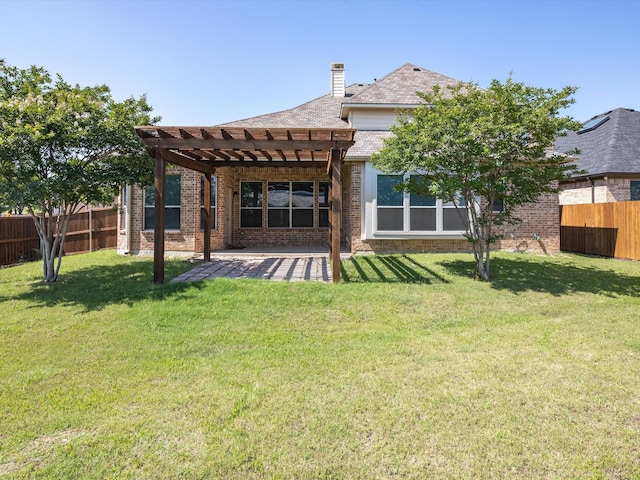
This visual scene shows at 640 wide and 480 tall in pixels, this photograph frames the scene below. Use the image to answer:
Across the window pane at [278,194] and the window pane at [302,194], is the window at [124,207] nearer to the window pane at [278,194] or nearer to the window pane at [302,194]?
the window pane at [278,194]

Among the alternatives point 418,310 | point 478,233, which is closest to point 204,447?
point 418,310

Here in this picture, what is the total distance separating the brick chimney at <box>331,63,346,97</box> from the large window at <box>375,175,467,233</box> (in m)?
7.93

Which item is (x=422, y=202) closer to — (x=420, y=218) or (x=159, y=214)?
(x=420, y=218)

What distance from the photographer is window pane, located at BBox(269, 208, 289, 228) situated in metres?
13.8

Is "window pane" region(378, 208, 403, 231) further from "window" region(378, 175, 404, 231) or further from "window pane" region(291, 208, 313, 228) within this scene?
"window pane" region(291, 208, 313, 228)

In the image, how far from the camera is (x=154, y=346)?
4082 millimetres

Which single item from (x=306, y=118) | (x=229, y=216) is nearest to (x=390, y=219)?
(x=306, y=118)

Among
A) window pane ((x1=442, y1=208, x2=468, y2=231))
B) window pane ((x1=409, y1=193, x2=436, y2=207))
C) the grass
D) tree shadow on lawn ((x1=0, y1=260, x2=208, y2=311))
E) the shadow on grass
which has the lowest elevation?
the grass

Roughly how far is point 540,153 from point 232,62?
833 cm

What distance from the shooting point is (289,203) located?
45.2ft

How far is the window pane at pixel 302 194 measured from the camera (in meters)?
13.8

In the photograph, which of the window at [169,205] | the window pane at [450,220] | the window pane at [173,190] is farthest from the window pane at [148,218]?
the window pane at [450,220]

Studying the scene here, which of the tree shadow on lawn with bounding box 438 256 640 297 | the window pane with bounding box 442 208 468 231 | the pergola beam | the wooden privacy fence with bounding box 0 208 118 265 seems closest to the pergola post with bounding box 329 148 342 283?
the pergola beam

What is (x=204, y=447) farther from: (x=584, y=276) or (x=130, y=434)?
(x=584, y=276)
